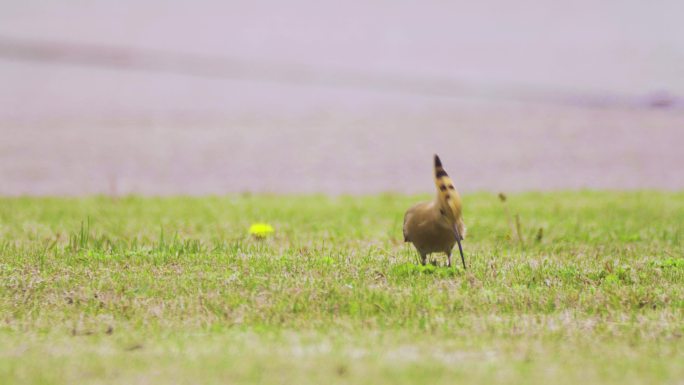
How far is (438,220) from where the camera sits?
22.4 feet

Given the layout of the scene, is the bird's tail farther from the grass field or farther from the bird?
the grass field

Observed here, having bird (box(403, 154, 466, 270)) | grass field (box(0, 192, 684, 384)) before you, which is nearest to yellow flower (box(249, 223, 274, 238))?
grass field (box(0, 192, 684, 384))

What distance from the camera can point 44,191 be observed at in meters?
13.5

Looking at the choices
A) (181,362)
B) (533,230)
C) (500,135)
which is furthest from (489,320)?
(500,135)

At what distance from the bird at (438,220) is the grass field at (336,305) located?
0.27 meters

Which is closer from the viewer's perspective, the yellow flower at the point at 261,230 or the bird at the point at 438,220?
the bird at the point at 438,220

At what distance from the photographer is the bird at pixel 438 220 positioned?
6645 mm

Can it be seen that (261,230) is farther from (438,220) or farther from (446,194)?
(446,194)

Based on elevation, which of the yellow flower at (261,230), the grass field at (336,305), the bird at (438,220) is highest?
the bird at (438,220)

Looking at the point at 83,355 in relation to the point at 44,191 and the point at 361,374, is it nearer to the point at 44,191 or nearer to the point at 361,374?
the point at 361,374

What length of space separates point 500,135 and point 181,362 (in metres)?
10.9

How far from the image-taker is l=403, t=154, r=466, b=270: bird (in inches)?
262

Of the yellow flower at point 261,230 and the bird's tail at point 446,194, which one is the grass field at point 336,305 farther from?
the bird's tail at point 446,194

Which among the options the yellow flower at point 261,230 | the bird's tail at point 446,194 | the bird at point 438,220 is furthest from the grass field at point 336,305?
the bird's tail at point 446,194
